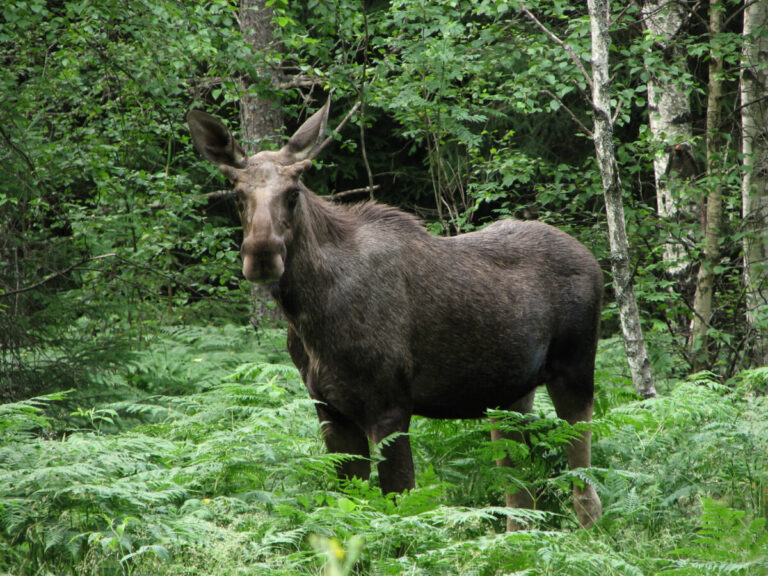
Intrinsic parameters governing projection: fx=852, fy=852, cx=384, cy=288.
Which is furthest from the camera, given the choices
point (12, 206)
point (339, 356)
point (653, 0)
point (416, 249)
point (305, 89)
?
point (305, 89)

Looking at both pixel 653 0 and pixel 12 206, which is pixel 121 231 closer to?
pixel 12 206

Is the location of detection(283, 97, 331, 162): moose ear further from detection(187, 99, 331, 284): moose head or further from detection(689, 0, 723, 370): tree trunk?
detection(689, 0, 723, 370): tree trunk

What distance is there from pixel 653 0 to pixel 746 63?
1.47 meters

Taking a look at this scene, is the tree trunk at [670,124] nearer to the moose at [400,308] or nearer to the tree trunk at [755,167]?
the tree trunk at [755,167]

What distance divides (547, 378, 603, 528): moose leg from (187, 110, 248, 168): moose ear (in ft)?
9.43

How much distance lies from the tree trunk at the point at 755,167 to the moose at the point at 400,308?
3.74 m

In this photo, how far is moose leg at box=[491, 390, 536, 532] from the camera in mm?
5941

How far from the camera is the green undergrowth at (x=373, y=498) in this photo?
406 centimetres

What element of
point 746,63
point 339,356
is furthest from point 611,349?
point 339,356

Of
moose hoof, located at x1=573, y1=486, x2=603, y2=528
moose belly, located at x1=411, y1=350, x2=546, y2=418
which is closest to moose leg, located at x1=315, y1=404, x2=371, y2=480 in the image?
moose belly, located at x1=411, y1=350, x2=546, y2=418

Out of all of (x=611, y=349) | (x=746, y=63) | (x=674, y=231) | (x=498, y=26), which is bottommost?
(x=611, y=349)

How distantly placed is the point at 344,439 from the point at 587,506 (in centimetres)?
180

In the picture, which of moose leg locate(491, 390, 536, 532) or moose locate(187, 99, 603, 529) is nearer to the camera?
moose locate(187, 99, 603, 529)

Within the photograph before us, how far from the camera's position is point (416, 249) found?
5.91m
